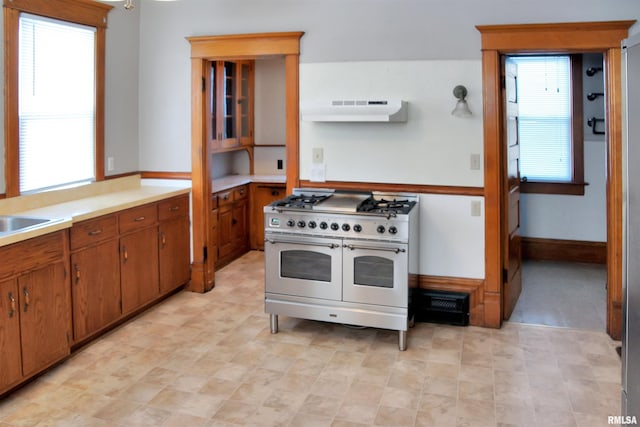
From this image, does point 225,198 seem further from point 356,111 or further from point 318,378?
point 318,378

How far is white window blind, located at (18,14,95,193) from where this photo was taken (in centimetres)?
386

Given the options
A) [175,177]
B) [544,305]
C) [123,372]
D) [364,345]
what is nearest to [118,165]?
[175,177]

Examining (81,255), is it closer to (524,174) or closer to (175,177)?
(175,177)

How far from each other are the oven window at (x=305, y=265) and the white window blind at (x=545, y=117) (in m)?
3.27

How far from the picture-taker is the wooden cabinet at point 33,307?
301cm

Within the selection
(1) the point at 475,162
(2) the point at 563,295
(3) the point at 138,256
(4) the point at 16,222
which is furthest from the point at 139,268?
(2) the point at 563,295

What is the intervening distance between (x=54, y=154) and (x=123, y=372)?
5.63 feet

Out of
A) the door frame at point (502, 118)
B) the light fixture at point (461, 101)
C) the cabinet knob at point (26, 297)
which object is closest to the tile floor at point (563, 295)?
the door frame at point (502, 118)

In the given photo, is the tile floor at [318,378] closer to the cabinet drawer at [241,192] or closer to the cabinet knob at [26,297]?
the cabinet knob at [26,297]

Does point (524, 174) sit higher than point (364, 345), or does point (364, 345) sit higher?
point (524, 174)

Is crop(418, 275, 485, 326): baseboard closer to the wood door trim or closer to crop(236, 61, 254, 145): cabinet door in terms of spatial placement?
the wood door trim

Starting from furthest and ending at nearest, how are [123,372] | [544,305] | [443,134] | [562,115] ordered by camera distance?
[562,115], [544,305], [443,134], [123,372]

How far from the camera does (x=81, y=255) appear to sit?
3652mm

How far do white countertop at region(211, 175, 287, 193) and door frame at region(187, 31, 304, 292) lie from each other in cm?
76
